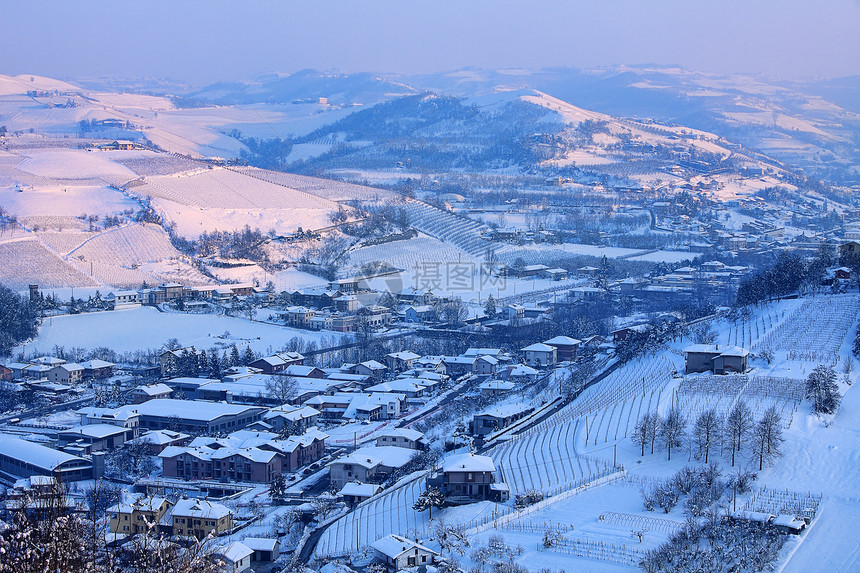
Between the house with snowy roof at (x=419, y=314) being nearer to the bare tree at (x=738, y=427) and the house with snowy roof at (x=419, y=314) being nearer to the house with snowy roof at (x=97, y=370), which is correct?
the house with snowy roof at (x=97, y=370)

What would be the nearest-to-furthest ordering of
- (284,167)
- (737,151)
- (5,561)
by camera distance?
(5,561), (284,167), (737,151)

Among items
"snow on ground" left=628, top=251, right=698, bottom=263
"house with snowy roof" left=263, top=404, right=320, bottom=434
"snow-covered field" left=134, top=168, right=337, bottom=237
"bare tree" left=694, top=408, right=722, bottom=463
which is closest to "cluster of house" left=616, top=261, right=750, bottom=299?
"snow on ground" left=628, top=251, right=698, bottom=263

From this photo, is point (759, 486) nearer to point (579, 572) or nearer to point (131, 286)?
point (579, 572)

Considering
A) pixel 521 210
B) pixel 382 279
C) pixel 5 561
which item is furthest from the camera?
pixel 521 210

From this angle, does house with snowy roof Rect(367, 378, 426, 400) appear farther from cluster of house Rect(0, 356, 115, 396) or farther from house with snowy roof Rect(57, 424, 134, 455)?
cluster of house Rect(0, 356, 115, 396)

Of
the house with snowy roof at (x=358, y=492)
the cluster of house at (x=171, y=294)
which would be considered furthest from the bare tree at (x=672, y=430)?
the cluster of house at (x=171, y=294)

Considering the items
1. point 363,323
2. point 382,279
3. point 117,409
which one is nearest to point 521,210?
point 382,279

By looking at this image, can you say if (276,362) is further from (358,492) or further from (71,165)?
(71,165)
